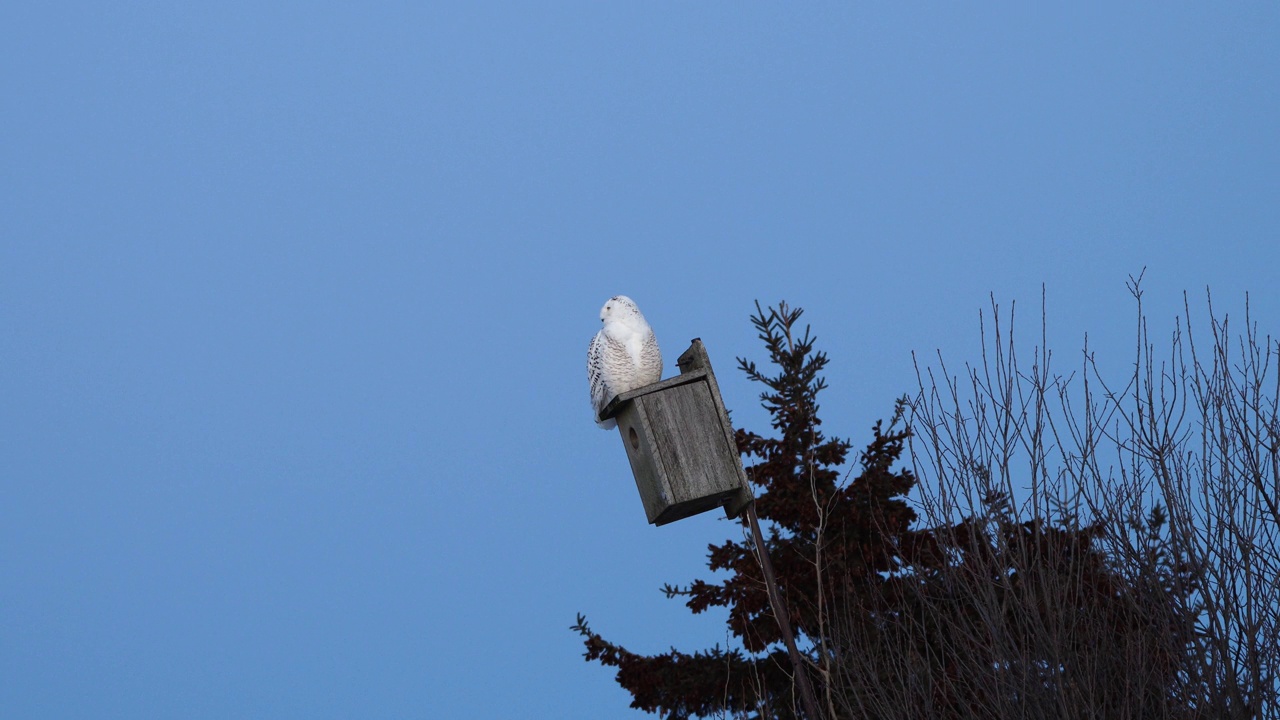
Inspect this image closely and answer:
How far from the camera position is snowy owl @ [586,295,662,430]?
17.6 feet

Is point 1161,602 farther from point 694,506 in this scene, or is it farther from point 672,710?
point 672,710

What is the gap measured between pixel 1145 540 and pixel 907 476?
3.28 m

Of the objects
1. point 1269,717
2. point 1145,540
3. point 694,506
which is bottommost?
point 1269,717

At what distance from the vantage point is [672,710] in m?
8.75

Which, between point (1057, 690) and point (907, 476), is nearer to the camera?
point (1057, 690)

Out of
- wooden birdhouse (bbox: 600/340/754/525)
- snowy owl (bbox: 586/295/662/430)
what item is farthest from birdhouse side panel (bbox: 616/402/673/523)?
snowy owl (bbox: 586/295/662/430)

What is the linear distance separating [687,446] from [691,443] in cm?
2

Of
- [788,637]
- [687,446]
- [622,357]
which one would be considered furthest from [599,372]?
[788,637]

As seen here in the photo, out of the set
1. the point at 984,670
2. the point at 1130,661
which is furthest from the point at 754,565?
the point at 1130,661

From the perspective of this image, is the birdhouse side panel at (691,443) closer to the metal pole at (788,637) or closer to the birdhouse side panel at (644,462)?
the birdhouse side panel at (644,462)

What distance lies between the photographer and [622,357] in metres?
5.39

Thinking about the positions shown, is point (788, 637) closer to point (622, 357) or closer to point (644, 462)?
point (644, 462)

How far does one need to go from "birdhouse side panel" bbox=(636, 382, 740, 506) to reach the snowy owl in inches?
6.7

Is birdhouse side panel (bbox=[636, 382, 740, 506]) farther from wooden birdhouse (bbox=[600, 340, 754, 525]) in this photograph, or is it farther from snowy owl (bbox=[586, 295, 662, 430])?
snowy owl (bbox=[586, 295, 662, 430])
